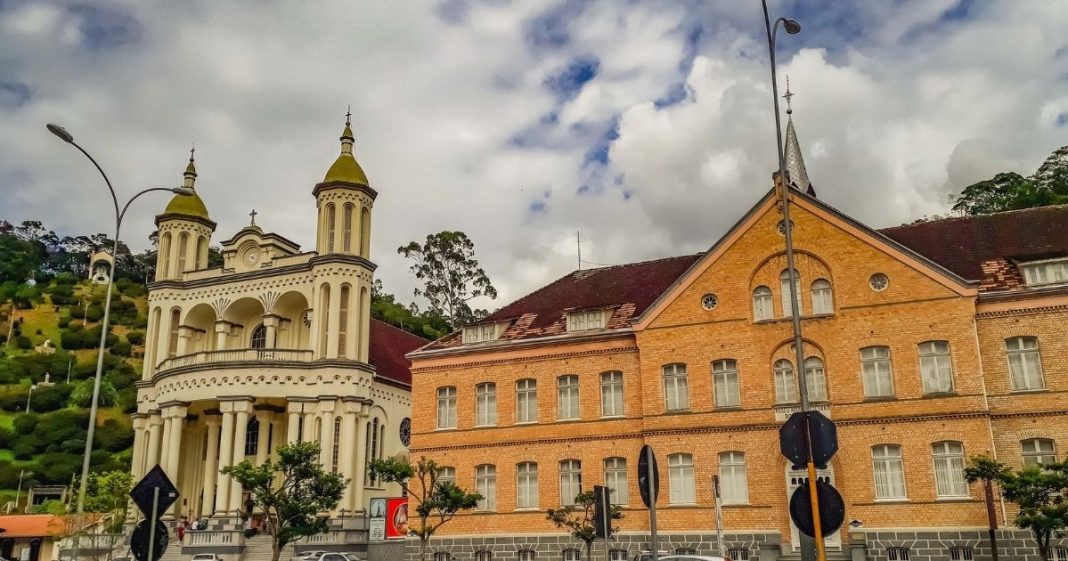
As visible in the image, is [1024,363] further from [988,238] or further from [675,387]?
[675,387]

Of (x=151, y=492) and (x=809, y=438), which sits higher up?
(x=809, y=438)

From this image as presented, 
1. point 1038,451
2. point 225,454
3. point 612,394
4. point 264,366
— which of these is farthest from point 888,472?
point 225,454

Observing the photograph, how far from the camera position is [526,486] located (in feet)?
113

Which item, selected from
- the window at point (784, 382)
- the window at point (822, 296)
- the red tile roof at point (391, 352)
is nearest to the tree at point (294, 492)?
the red tile roof at point (391, 352)

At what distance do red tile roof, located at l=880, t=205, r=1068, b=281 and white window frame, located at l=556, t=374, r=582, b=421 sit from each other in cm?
1397

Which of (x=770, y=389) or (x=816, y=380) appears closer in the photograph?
(x=816, y=380)

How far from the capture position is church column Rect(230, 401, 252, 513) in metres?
41.1

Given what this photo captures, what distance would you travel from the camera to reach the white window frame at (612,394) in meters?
33.7

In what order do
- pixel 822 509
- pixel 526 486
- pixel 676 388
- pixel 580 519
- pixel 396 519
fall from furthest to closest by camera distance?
pixel 396 519
pixel 526 486
pixel 676 388
pixel 580 519
pixel 822 509

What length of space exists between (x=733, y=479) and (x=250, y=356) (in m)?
24.7

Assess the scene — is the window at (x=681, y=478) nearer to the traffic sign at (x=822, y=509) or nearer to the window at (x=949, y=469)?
the window at (x=949, y=469)

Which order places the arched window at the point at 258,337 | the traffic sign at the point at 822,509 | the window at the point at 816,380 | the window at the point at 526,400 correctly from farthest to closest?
the arched window at the point at 258,337 < the window at the point at 526,400 < the window at the point at 816,380 < the traffic sign at the point at 822,509

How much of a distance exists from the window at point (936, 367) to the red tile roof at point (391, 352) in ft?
86.0

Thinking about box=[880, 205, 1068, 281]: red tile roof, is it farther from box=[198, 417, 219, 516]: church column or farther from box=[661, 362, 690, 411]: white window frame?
box=[198, 417, 219, 516]: church column
